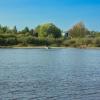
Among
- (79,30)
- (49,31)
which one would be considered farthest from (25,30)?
(79,30)

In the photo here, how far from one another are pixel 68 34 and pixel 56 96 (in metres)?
174

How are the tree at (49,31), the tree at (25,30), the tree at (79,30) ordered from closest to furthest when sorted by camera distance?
the tree at (49,31) → the tree at (79,30) → the tree at (25,30)

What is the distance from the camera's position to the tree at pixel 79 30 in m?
186

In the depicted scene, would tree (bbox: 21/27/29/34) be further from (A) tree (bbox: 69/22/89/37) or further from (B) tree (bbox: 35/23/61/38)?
(A) tree (bbox: 69/22/89/37)

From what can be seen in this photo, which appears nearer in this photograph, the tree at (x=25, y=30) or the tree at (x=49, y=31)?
the tree at (x=49, y=31)

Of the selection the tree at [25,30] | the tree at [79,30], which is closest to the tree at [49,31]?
the tree at [25,30]

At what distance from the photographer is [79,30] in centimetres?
18588

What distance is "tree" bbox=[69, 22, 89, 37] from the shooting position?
185750mm

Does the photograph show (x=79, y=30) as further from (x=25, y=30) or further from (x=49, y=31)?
(x=25, y=30)

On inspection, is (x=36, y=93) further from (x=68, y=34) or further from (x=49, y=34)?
(x=68, y=34)

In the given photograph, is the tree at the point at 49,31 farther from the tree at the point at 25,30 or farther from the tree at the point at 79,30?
the tree at the point at 79,30

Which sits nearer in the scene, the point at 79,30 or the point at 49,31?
the point at 49,31

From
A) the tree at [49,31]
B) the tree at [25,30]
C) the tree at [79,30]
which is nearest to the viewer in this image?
the tree at [49,31]

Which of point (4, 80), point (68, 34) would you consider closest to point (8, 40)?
point (68, 34)
